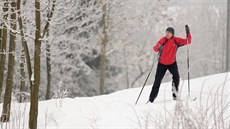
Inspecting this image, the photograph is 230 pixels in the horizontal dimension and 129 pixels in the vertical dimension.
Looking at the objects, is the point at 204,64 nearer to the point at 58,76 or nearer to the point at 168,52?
the point at 58,76

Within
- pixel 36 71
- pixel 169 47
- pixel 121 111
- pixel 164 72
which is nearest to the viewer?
pixel 36 71

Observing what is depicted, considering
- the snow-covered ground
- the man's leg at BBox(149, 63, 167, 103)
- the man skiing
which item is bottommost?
the snow-covered ground

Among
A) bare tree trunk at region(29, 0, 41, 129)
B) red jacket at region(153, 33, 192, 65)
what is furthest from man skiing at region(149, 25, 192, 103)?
bare tree trunk at region(29, 0, 41, 129)

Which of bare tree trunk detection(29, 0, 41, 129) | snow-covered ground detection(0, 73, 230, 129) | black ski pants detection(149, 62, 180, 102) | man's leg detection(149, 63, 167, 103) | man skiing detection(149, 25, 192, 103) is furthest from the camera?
man's leg detection(149, 63, 167, 103)

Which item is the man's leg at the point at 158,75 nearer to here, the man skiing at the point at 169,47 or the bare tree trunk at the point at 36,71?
the man skiing at the point at 169,47

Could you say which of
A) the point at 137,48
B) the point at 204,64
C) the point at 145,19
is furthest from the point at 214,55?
the point at 145,19

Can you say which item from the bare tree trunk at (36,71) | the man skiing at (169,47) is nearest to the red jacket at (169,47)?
the man skiing at (169,47)

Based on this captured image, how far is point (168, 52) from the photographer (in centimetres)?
924

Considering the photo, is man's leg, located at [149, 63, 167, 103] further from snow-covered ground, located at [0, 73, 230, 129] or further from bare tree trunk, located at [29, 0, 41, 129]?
bare tree trunk, located at [29, 0, 41, 129]

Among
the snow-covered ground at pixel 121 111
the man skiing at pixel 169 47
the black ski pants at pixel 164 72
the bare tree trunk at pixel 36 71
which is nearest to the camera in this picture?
the snow-covered ground at pixel 121 111

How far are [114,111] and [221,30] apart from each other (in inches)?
1012

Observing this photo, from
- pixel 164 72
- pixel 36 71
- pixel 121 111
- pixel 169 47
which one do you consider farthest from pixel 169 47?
pixel 36 71

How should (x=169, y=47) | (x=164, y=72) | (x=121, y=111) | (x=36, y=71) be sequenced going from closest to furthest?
(x=36, y=71), (x=121, y=111), (x=169, y=47), (x=164, y=72)

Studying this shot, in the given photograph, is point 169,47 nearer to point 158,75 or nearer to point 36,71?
point 158,75
